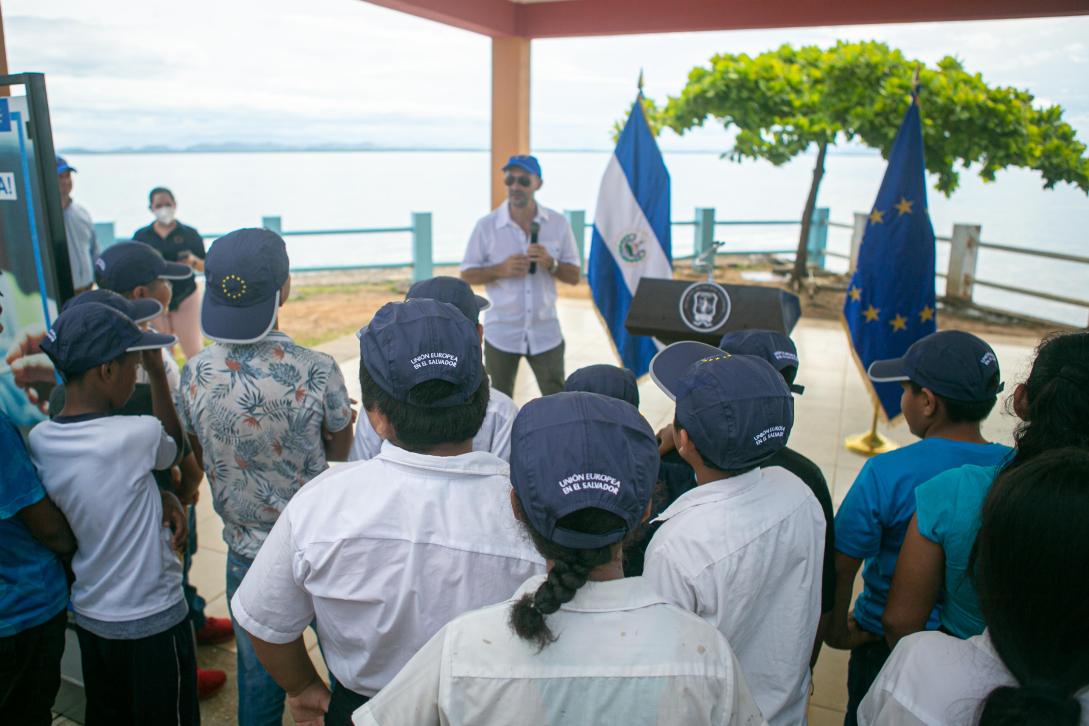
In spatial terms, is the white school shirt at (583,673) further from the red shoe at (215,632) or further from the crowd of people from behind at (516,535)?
the red shoe at (215,632)

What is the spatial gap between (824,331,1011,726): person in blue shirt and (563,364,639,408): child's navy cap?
0.67 m

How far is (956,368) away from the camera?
2002 millimetres

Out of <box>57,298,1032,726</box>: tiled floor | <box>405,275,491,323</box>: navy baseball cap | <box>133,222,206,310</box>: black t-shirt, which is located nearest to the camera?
<box>405,275,491,323</box>: navy baseball cap

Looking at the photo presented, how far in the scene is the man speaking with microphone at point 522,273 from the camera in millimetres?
4406

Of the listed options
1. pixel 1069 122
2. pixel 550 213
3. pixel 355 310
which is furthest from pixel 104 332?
pixel 1069 122

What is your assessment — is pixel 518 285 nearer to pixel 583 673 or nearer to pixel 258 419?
pixel 258 419

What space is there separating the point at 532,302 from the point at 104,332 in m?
2.72

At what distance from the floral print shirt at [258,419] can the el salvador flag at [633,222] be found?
3.52 m

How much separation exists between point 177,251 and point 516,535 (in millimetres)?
5399

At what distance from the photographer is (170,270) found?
326cm

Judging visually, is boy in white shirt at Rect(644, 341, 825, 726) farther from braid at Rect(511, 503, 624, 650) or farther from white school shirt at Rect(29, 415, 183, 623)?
white school shirt at Rect(29, 415, 183, 623)

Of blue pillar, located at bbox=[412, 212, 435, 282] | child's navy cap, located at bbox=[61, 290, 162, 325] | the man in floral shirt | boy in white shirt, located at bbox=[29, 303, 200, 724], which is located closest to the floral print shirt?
the man in floral shirt

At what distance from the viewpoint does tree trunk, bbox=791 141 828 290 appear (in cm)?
1027

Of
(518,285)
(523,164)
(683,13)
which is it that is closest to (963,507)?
(518,285)
